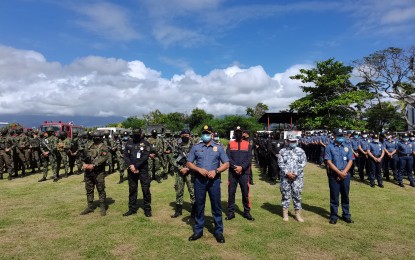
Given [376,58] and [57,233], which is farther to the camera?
[376,58]

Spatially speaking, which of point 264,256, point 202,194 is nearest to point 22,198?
point 202,194

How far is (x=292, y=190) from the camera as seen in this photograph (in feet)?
22.2

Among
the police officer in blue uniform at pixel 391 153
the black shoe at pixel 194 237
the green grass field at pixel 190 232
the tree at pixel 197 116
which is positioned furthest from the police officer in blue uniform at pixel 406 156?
the tree at pixel 197 116

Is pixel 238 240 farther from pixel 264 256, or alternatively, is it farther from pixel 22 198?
pixel 22 198

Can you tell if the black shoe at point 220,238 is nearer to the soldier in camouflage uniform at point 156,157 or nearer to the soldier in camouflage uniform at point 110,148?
the soldier in camouflage uniform at point 156,157

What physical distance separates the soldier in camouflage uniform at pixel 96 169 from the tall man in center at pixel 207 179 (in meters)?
2.76

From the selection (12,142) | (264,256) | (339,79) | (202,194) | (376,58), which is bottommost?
(264,256)

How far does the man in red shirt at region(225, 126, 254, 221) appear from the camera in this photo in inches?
274

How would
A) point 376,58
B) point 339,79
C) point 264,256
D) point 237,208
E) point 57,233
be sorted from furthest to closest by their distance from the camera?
point 376,58, point 339,79, point 237,208, point 57,233, point 264,256

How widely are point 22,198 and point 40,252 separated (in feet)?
16.2

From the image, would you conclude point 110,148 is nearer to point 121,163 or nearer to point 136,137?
point 121,163

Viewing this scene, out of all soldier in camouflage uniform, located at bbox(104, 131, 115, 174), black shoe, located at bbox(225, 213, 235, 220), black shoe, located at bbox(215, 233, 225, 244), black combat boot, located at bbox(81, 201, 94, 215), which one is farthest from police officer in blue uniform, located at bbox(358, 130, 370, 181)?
soldier in camouflage uniform, located at bbox(104, 131, 115, 174)

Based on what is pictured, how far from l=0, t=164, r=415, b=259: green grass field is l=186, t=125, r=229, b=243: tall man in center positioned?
0.29m

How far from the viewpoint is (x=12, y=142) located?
507 inches
